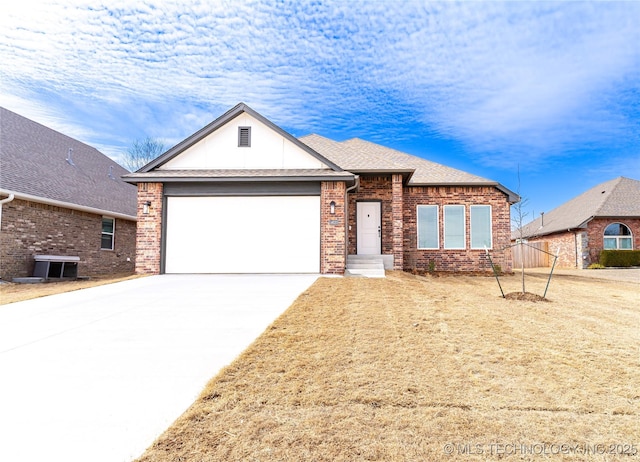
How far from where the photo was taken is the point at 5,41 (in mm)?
11227

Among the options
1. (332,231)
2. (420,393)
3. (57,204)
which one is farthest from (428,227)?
(57,204)

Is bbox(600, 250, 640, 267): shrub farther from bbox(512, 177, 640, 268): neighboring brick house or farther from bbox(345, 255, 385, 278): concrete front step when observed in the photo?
bbox(345, 255, 385, 278): concrete front step

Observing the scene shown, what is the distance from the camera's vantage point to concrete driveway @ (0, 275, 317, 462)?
256 centimetres

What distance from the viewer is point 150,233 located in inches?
448

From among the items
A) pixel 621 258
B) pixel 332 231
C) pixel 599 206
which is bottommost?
pixel 621 258

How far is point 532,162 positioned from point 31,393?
27.8 meters

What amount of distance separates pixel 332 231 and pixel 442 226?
524 centimetres

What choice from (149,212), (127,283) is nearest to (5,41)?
(149,212)

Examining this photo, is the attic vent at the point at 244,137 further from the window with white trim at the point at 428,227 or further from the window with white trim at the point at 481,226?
the window with white trim at the point at 481,226

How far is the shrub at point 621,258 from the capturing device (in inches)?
786

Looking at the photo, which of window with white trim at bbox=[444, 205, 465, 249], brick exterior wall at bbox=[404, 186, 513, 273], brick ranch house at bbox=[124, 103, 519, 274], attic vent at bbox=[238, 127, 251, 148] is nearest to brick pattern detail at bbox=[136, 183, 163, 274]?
brick ranch house at bbox=[124, 103, 519, 274]

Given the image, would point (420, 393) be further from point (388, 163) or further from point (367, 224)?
point (388, 163)

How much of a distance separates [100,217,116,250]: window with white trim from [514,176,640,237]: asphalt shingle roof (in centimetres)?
2476

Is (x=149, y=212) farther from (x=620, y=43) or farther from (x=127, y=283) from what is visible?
(x=620, y=43)
